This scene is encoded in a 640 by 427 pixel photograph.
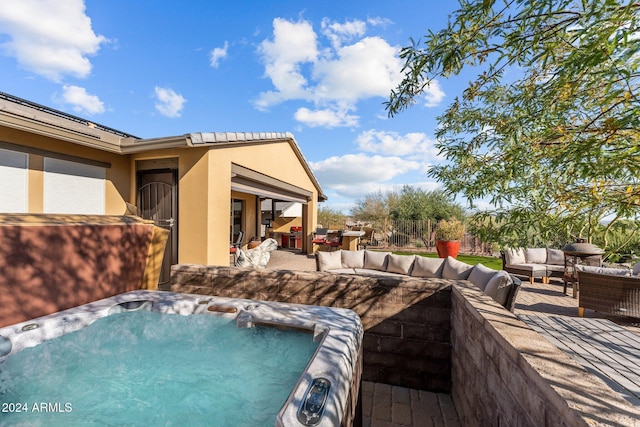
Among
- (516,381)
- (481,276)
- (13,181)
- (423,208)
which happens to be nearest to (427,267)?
(481,276)

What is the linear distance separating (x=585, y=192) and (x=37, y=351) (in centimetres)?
576

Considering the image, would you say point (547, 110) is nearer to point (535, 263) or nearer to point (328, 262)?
point (328, 262)

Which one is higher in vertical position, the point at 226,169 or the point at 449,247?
the point at 226,169

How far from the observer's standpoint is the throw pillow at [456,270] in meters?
5.56

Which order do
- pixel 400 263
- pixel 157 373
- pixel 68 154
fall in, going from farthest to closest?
pixel 400 263
pixel 68 154
pixel 157 373

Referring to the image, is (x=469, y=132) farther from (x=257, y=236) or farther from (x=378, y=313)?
(x=257, y=236)

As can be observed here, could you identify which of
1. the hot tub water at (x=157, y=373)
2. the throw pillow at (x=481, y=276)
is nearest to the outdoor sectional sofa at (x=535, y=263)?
the throw pillow at (x=481, y=276)

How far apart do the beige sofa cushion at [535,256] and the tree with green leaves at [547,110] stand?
8774mm

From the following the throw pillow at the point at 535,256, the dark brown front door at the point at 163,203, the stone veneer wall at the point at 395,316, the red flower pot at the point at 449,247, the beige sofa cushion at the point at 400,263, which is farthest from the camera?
the red flower pot at the point at 449,247

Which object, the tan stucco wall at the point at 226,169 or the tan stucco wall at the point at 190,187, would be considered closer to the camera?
the tan stucco wall at the point at 190,187

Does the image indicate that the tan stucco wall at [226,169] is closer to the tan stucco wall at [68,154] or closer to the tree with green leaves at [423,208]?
the tan stucco wall at [68,154]

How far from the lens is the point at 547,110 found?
229 cm

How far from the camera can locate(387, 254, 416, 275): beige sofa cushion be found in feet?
22.5

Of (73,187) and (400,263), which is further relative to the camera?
(400,263)
